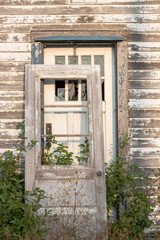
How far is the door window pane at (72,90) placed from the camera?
4.38 metres

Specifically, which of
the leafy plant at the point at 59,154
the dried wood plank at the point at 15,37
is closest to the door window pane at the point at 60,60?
the dried wood plank at the point at 15,37

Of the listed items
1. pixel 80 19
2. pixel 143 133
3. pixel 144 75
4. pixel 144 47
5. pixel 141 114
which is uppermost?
pixel 80 19

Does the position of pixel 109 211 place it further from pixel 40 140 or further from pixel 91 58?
pixel 91 58

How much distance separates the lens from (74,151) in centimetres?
422

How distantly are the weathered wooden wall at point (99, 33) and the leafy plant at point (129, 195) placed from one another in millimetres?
206

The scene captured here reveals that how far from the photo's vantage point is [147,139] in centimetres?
421

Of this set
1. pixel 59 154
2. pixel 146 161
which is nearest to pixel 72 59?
pixel 59 154

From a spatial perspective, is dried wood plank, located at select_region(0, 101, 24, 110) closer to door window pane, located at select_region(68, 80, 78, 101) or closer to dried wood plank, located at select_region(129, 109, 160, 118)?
door window pane, located at select_region(68, 80, 78, 101)

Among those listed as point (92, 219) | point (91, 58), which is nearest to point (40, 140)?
point (92, 219)

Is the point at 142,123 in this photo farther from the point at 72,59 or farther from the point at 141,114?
the point at 72,59

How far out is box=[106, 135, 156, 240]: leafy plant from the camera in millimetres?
3809

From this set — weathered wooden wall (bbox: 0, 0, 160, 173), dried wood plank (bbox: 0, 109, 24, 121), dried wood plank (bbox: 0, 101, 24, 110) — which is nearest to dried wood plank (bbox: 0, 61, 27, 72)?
weathered wooden wall (bbox: 0, 0, 160, 173)

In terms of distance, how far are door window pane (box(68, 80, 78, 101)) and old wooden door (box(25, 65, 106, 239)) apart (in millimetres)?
172

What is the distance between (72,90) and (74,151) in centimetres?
90
